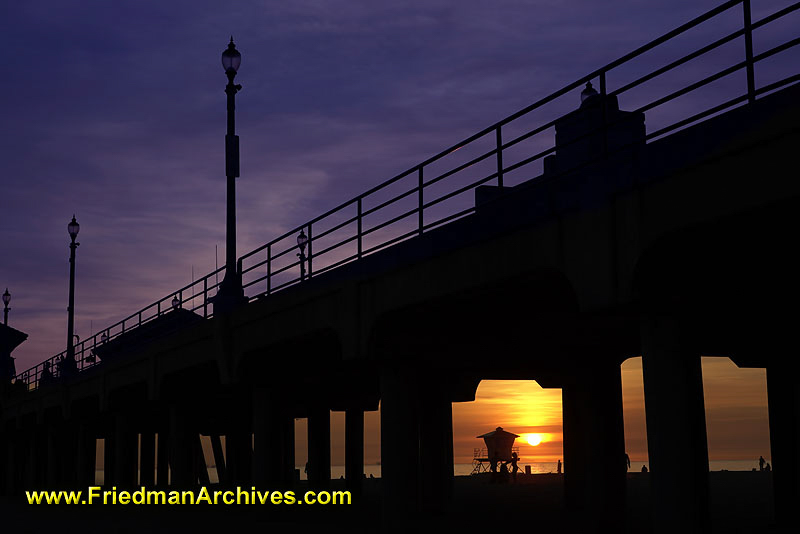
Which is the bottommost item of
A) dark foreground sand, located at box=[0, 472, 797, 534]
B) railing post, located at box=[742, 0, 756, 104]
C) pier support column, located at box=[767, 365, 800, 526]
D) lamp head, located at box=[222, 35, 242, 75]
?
dark foreground sand, located at box=[0, 472, 797, 534]

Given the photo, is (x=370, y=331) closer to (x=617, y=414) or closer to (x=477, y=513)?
(x=617, y=414)

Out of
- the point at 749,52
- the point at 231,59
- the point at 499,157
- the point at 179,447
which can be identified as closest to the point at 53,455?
the point at 179,447

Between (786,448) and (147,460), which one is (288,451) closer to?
(147,460)

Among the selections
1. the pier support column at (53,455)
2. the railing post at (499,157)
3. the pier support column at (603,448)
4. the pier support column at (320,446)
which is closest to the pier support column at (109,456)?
the pier support column at (53,455)

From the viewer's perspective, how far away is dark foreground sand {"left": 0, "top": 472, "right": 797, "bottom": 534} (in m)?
27.8

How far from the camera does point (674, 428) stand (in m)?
14.3

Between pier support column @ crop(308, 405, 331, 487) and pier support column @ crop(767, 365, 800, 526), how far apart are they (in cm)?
2818

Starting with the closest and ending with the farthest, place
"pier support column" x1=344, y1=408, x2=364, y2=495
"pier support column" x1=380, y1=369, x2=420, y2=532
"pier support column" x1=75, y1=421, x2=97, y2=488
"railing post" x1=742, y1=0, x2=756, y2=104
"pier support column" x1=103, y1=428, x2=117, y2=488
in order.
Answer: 1. "railing post" x1=742, y1=0, x2=756, y2=104
2. "pier support column" x1=380, y1=369, x2=420, y2=532
3. "pier support column" x1=344, y1=408, x2=364, y2=495
4. "pier support column" x1=75, y1=421, x2=97, y2=488
5. "pier support column" x1=103, y1=428, x2=117, y2=488

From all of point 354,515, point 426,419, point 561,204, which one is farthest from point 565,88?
point 354,515

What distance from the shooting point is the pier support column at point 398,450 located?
2319 centimetres

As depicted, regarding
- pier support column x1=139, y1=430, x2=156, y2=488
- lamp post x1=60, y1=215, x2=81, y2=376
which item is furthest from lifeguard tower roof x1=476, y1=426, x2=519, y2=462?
lamp post x1=60, y1=215, x2=81, y2=376

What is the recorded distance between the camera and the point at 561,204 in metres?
15.8

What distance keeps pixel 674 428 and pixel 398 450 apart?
997 cm

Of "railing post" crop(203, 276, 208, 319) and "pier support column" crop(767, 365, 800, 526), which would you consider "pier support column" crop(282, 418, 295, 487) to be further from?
"pier support column" crop(767, 365, 800, 526)
